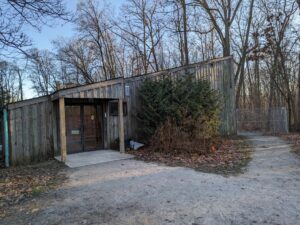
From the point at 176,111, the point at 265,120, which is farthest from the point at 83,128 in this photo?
the point at 265,120

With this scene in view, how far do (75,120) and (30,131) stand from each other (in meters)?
1.90

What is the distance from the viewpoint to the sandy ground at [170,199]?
3.88 metres

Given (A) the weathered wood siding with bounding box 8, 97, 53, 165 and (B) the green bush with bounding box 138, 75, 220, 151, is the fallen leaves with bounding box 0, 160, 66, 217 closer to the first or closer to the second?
(A) the weathered wood siding with bounding box 8, 97, 53, 165

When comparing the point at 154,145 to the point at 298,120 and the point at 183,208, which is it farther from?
the point at 298,120

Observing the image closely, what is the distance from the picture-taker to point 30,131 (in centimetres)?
937

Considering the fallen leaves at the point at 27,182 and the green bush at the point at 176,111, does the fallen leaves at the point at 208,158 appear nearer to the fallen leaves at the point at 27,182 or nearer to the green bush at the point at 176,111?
the green bush at the point at 176,111

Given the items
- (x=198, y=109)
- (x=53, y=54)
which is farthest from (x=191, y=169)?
(x=53, y=54)

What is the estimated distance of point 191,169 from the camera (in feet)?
23.7

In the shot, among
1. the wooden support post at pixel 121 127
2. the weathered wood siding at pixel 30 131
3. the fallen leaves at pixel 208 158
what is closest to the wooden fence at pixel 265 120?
the fallen leaves at pixel 208 158

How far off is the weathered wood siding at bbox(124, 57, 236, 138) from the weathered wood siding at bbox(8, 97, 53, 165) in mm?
3268

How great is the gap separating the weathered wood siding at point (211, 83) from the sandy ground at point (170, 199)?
14.9 feet

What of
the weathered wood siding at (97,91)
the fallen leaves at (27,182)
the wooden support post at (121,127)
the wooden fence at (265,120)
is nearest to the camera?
the fallen leaves at (27,182)

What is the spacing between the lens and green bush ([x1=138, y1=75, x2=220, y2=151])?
32.5 ft

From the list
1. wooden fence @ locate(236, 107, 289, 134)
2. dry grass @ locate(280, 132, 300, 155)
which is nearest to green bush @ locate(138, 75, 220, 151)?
dry grass @ locate(280, 132, 300, 155)
